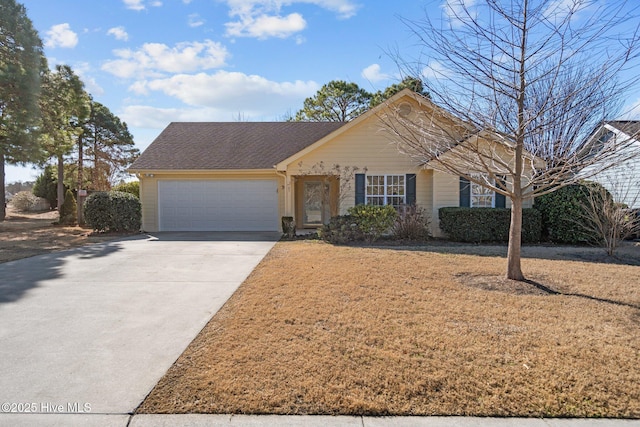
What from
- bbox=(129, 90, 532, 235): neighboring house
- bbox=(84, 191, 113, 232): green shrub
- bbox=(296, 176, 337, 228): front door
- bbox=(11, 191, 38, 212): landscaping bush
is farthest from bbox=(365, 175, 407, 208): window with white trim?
bbox=(11, 191, 38, 212): landscaping bush

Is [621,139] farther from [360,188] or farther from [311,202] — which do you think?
[311,202]

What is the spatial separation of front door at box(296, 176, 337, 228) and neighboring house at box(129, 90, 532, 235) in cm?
5

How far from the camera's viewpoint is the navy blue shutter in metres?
13.2

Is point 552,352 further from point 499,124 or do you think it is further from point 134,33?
point 134,33

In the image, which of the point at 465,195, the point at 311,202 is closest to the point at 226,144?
the point at 311,202

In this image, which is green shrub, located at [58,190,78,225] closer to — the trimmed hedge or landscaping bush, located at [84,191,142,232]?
landscaping bush, located at [84,191,142,232]

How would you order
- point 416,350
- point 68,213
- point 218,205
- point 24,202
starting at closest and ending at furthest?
point 416,350 → point 218,205 → point 68,213 → point 24,202

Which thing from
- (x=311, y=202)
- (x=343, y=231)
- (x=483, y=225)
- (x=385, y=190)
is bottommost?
(x=343, y=231)

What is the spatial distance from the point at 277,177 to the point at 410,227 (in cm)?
658

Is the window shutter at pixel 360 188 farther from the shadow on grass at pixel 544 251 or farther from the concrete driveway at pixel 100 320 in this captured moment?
the concrete driveway at pixel 100 320

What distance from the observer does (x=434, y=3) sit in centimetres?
609

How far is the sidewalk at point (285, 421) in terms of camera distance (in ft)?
8.57

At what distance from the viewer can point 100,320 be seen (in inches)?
187

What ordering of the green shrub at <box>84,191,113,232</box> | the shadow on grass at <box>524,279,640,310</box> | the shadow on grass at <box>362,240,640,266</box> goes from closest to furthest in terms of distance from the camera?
the shadow on grass at <box>524,279,640,310</box>
the shadow on grass at <box>362,240,640,266</box>
the green shrub at <box>84,191,113,232</box>
